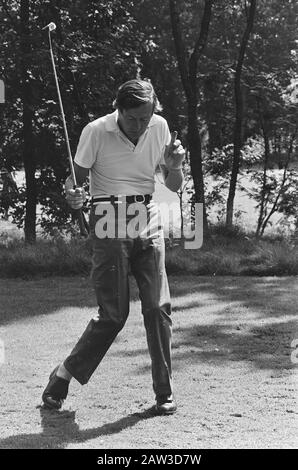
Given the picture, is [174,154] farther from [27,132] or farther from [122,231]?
[27,132]

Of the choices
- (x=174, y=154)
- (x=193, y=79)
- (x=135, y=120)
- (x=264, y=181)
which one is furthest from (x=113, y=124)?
(x=264, y=181)

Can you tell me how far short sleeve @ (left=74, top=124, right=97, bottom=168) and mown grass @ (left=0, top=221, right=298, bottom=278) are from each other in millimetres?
4966

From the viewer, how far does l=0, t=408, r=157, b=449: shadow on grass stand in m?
4.60

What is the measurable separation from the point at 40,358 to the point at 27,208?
6598mm

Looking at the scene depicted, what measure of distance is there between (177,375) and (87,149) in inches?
63.3

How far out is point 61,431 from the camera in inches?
190

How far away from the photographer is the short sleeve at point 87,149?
16.6 feet

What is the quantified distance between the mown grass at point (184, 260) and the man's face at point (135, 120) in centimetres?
494

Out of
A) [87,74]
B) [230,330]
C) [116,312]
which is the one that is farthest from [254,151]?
[116,312]

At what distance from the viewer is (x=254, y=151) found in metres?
13.7

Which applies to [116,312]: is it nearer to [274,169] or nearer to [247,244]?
[247,244]
